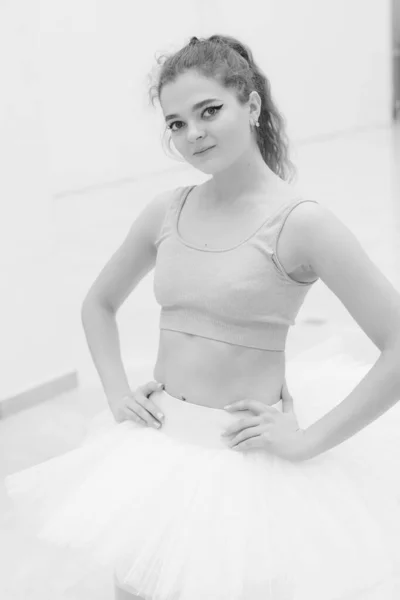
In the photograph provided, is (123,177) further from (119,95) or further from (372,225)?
(372,225)

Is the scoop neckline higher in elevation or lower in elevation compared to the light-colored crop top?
higher

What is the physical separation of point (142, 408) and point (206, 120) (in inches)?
19.4

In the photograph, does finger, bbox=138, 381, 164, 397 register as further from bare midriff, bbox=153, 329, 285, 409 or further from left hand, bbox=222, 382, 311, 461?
left hand, bbox=222, 382, 311, 461

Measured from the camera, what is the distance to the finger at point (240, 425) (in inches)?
56.1

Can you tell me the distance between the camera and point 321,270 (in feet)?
4.51

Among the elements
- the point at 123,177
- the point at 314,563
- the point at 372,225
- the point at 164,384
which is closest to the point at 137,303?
the point at 372,225

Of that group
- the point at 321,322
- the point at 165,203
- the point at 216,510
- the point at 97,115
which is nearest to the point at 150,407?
the point at 216,510

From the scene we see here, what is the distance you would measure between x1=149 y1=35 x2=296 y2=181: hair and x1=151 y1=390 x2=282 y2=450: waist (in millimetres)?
437

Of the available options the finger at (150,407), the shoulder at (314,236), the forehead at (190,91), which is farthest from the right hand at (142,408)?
the forehead at (190,91)

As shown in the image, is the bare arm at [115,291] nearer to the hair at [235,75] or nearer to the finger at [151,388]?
the finger at [151,388]

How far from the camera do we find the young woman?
1334 millimetres

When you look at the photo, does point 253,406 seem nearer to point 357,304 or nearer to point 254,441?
point 254,441

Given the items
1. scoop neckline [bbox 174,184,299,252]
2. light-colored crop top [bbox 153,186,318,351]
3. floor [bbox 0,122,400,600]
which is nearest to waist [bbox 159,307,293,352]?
light-colored crop top [bbox 153,186,318,351]

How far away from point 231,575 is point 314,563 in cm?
12
